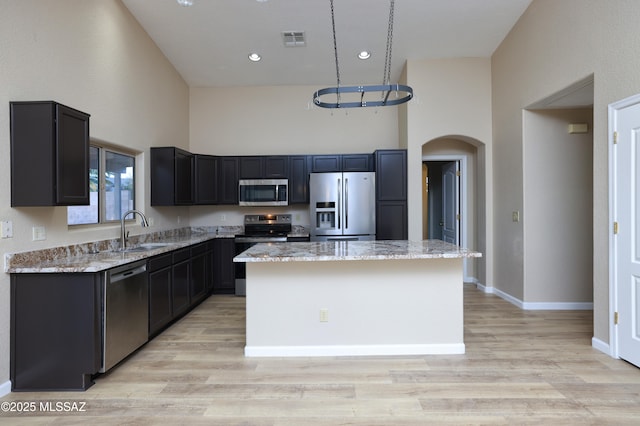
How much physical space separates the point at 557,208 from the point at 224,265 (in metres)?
4.74

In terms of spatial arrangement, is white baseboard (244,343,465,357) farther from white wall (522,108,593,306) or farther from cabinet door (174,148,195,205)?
cabinet door (174,148,195,205)

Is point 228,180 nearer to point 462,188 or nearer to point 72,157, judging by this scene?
point 72,157

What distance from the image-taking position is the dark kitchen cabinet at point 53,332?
2.61m

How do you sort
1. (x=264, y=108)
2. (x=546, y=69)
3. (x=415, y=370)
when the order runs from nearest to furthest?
(x=415, y=370) < (x=546, y=69) < (x=264, y=108)

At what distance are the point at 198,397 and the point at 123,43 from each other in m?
3.89

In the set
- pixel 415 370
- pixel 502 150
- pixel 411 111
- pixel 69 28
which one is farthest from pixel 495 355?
pixel 69 28

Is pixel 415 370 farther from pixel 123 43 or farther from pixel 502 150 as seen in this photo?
pixel 123 43

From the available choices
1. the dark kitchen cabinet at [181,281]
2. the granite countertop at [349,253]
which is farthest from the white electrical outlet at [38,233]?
the granite countertop at [349,253]

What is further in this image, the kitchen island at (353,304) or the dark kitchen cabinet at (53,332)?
the kitchen island at (353,304)

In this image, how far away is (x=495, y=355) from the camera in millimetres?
3119

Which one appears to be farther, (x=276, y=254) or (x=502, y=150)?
(x=502, y=150)

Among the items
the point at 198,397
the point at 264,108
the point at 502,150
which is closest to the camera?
the point at 198,397

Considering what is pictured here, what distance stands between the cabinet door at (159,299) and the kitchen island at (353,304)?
1.07m

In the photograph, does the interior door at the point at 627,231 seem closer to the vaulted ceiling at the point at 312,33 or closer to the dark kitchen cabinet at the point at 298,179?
the vaulted ceiling at the point at 312,33
